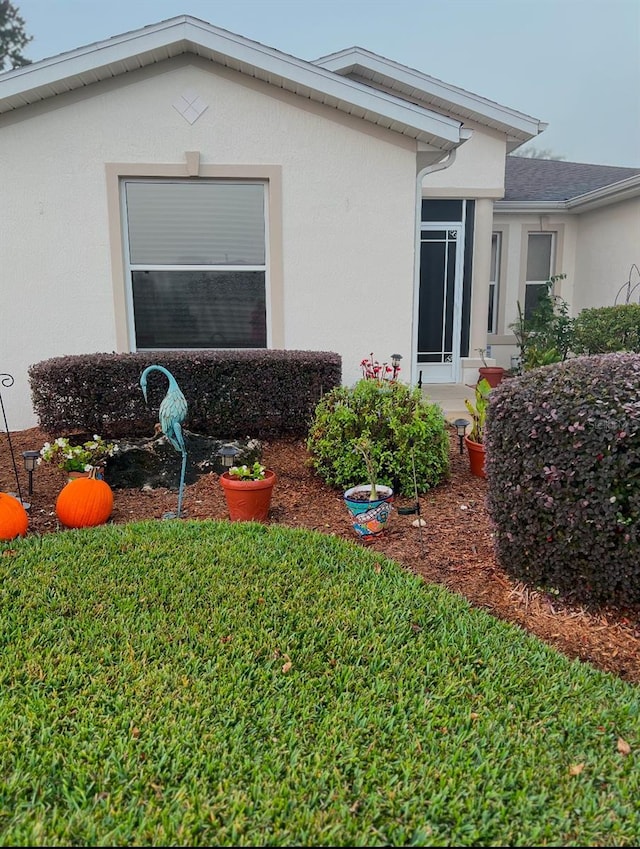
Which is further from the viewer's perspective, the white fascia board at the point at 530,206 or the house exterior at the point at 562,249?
the white fascia board at the point at 530,206

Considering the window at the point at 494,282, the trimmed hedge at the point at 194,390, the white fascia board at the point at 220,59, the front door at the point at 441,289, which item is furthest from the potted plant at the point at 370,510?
the window at the point at 494,282

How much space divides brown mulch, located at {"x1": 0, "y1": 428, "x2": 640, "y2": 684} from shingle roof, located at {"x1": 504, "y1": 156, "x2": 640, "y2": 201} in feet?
25.9

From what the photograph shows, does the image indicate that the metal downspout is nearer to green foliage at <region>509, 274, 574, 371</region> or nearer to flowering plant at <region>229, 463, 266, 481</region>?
flowering plant at <region>229, 463, 266, 481</region>

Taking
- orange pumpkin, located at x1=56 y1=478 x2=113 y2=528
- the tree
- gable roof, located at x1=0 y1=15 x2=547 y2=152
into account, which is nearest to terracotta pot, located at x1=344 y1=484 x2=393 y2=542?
orange pumpkin, located at x1=56 y1=478 x2=113 y2=528

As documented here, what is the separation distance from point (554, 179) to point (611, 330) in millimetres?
5503

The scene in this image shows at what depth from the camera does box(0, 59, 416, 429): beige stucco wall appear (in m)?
6.71

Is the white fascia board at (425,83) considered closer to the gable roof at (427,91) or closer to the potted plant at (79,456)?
the gable roof at (427,91)

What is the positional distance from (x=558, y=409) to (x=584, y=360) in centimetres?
56

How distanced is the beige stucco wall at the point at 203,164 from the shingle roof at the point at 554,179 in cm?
530

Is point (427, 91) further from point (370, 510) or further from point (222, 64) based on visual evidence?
point (370, 510)

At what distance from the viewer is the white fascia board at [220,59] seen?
6.20 m

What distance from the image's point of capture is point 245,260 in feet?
23.7

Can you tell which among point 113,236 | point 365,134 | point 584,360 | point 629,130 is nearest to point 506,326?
point 365,134

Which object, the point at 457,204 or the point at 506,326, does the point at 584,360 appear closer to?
the point at 457,204
